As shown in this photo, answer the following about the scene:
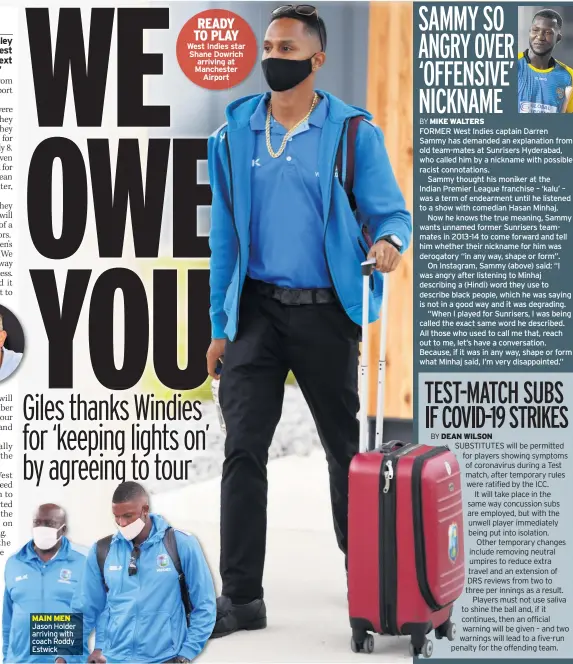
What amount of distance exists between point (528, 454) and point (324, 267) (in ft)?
3.36

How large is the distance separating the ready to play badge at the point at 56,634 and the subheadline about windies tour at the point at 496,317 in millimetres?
1304

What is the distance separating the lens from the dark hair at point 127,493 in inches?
178

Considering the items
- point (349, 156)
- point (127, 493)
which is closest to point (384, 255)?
point (349, 156)

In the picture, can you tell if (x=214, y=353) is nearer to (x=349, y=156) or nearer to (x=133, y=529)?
(x=133, y=529)

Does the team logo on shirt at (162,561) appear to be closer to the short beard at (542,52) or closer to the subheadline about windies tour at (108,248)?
the subheadline about windies tour at (108,248)

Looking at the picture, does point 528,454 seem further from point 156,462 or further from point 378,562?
point 156,462

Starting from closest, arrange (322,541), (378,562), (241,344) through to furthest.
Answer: (378,562)
(241,344)
(322,541)

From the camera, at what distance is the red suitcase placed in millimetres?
4328

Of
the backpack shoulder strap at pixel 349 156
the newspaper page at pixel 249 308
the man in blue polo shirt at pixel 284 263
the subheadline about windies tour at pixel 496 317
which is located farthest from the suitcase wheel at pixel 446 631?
the backpack shoulder strap at pixel 349 156

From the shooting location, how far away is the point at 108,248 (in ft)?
16.1

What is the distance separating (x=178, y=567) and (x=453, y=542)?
3.00 feet

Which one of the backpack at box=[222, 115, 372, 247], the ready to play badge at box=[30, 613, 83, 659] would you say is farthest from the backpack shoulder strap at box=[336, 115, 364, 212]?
the ready to play badge at box=[30, 613, 83, 659]

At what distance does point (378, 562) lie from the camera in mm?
4355

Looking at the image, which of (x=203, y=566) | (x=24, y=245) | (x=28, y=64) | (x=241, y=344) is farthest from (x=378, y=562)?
(x=28, y=64)
